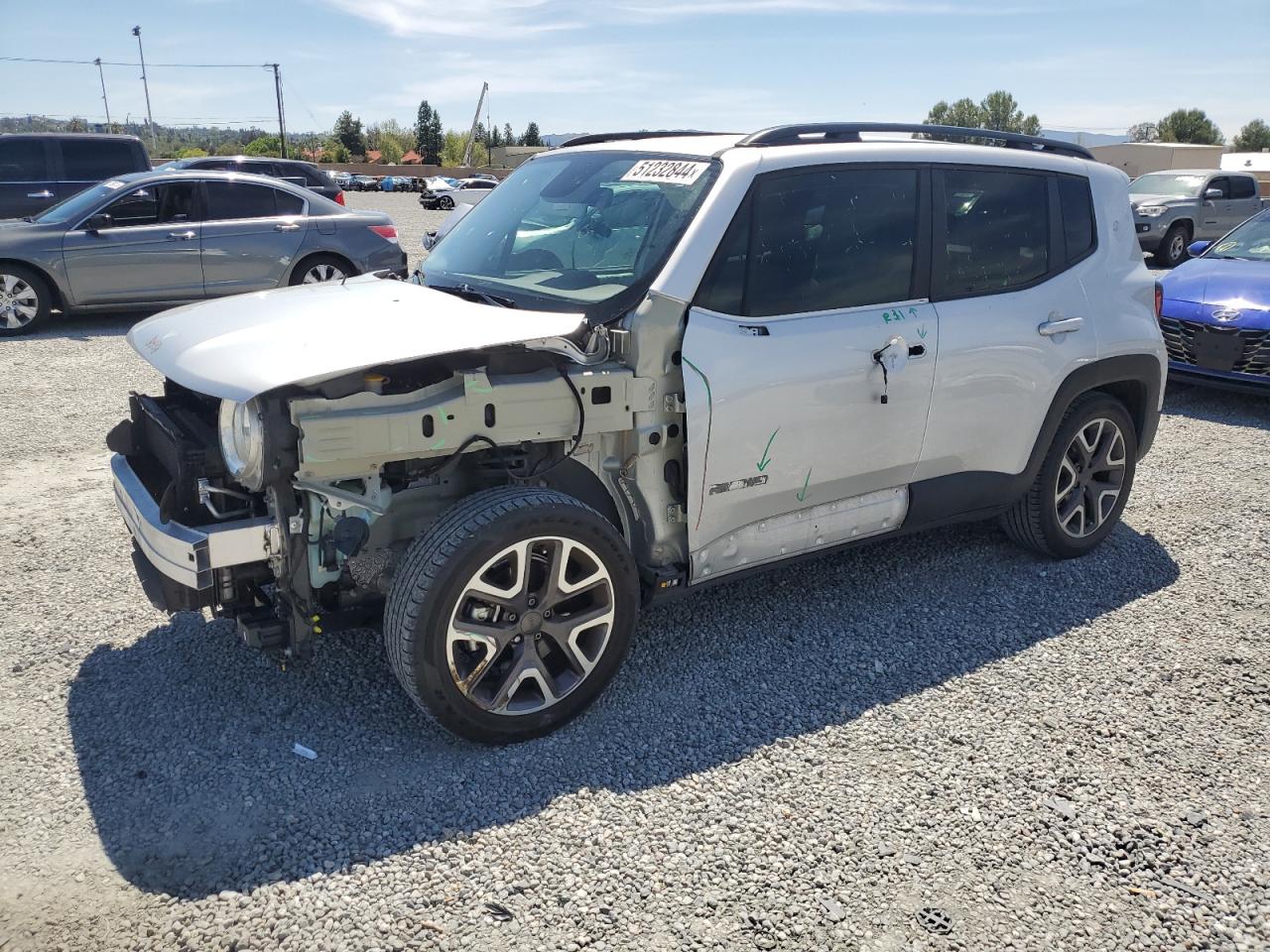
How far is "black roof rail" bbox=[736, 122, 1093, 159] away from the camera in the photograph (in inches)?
151

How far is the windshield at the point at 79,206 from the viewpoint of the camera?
10.1 metres

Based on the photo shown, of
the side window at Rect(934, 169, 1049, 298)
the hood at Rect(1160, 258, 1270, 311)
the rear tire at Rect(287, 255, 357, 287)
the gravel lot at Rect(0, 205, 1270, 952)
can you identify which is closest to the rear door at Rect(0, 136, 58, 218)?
the rear tire at Rect(287, 255, 357, 287)

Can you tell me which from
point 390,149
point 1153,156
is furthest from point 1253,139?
point 390,149

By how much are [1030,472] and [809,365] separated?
5.14ft

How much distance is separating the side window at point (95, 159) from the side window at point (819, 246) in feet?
42.0

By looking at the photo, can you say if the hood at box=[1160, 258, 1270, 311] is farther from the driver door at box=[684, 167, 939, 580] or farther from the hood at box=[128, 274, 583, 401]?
the hood at box=[128, 274, 583, 401]

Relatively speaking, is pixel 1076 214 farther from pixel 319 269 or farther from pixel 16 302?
pixel 16 302

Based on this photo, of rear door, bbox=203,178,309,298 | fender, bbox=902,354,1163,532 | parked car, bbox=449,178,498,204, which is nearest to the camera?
fender, bbox=902,354,1163,532

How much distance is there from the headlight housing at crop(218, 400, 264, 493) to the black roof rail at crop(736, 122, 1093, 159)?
6.74ft

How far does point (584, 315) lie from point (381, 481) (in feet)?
2.96

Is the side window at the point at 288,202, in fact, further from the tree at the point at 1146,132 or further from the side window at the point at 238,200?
the tree at the point at 1146,132

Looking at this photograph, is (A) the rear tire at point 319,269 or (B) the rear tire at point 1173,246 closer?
(A) the rear tire at point 319,269

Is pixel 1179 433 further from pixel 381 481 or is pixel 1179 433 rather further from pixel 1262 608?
pixel 381 481

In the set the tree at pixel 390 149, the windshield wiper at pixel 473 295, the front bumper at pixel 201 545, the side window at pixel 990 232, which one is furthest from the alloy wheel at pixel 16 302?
the tree at pixel 390 149
